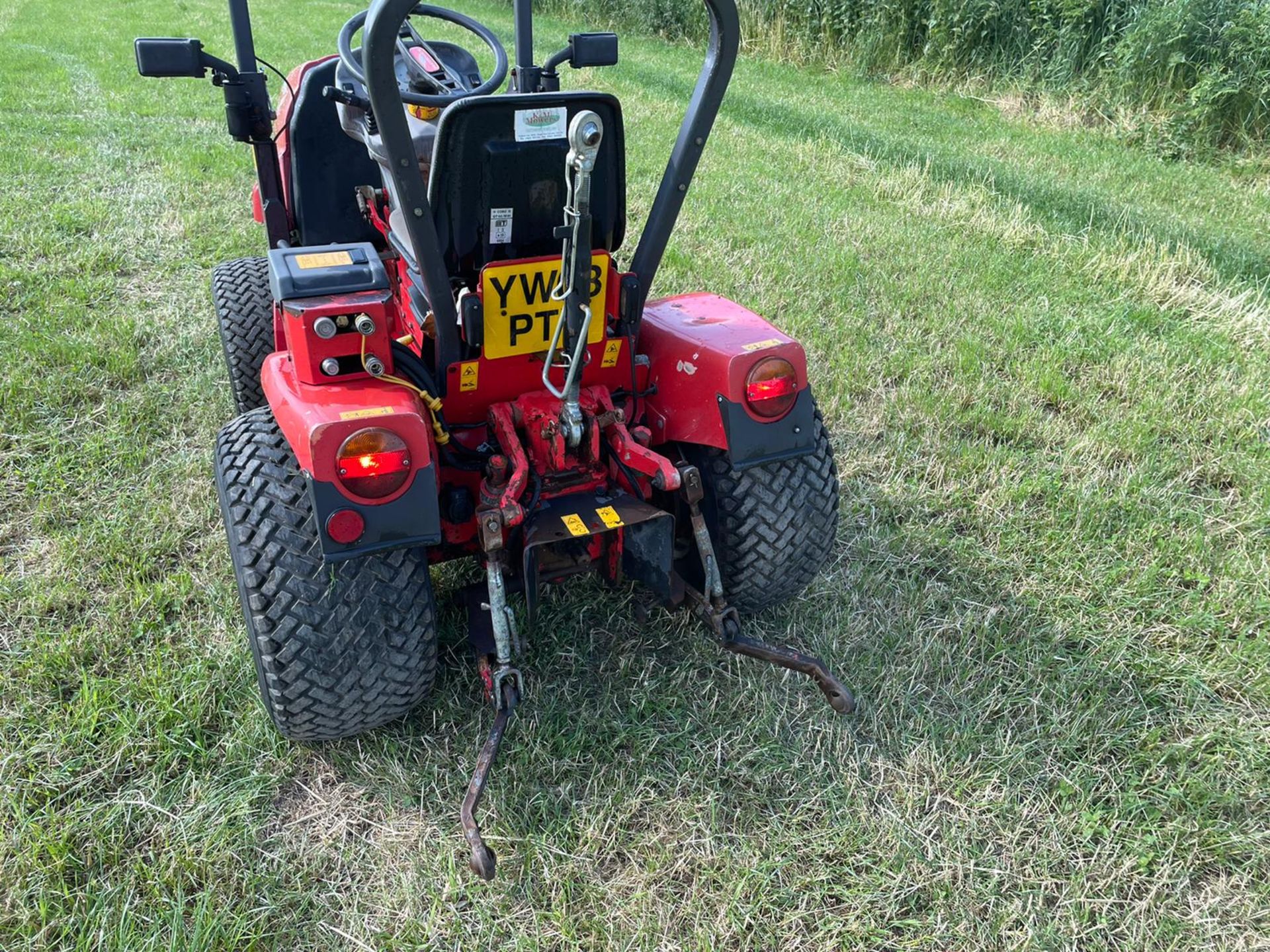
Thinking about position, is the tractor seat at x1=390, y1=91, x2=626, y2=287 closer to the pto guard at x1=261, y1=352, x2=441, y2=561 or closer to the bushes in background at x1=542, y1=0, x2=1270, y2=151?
the pto guard at x1=261, y1=352, x2=441, y2=561

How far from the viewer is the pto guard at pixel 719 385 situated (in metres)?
2.36

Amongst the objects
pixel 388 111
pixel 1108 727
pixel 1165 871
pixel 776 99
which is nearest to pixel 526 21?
pixel 388 111

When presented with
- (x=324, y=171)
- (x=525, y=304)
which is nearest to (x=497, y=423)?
(x=525, y=304)

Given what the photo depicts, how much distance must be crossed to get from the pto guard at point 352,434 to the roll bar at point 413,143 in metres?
0.27

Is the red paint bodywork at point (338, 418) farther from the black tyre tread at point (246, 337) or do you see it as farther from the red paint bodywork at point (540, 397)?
the black tyre tread at point (246, 337)

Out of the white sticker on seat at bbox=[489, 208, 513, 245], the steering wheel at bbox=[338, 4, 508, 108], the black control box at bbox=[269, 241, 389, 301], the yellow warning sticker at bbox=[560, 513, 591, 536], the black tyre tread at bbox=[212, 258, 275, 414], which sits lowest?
the black tyre tread at bbox=[212, 258, 275, 414]

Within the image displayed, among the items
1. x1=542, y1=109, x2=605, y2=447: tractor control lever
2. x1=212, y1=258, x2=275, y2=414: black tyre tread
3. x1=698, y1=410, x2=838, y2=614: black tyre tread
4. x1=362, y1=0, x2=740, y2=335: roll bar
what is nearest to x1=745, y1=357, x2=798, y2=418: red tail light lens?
x1=698, y1=410, x2=838, y2=614: black tyre tread

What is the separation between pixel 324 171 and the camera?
138 inches

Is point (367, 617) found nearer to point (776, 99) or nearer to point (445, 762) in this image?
point (445, 762)

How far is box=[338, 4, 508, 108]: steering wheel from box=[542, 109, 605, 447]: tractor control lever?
2.56 ft

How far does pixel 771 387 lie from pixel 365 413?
1.01 metres

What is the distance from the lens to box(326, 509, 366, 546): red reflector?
1932 mm

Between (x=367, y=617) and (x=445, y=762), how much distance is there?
1.52 feet

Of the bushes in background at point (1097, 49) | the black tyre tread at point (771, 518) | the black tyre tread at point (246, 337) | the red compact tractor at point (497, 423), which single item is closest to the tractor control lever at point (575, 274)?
the red compact tractor at point (497, 423)
